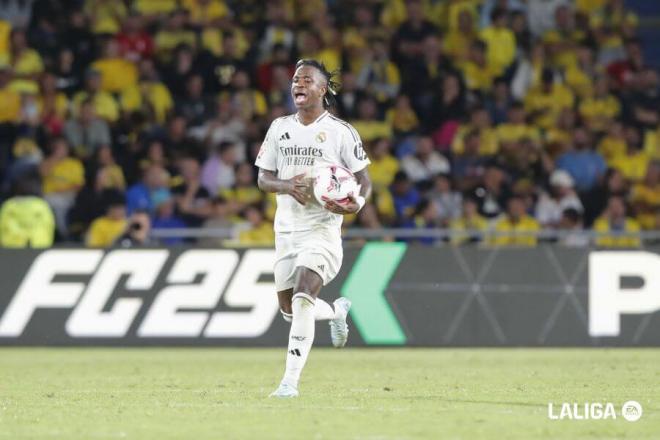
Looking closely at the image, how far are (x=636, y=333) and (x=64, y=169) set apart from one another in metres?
7.89

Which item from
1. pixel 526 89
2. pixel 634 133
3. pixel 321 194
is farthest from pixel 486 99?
pixel 321 194

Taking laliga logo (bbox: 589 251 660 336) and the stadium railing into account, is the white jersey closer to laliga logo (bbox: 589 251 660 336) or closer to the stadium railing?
the stadium railing

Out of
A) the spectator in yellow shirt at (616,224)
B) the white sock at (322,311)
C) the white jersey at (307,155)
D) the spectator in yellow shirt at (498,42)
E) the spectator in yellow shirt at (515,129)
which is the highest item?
the spectator in yellow shirt at (498,42)

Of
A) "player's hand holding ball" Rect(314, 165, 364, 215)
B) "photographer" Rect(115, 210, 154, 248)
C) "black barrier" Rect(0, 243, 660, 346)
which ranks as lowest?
"player's hand holding ball" Rect(314, 165, 364, 215)

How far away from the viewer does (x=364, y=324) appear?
58.5 feet

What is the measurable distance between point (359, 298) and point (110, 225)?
352cm

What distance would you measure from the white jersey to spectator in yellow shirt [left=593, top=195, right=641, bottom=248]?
9060mm

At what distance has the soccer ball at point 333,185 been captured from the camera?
1054 centimetres

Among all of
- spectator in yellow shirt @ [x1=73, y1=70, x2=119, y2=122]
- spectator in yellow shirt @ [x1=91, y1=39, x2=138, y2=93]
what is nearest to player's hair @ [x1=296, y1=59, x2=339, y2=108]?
spectator in yellow shirt @ [x1=73, y1=70, x2=119, y2=122]

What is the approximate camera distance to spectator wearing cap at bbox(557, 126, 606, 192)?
71.0 ft
